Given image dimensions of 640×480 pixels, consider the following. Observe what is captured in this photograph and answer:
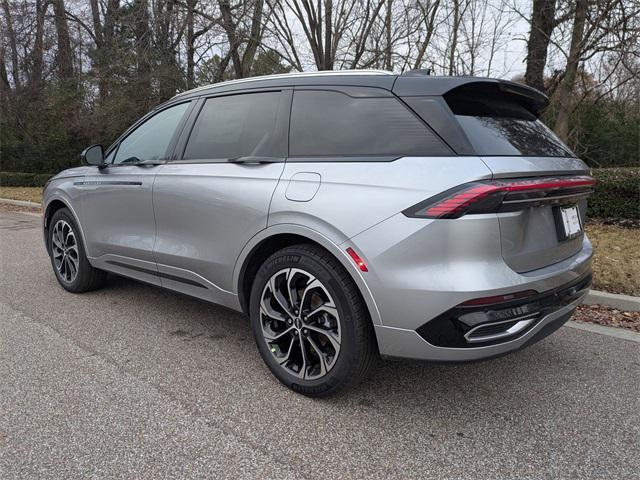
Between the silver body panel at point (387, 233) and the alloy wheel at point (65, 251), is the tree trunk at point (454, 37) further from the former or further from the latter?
the silver body panel at point (387, 233)

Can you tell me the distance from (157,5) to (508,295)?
1234 centimetres

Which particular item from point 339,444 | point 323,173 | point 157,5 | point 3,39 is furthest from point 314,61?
point 3,39

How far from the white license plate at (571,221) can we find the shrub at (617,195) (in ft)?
18.3

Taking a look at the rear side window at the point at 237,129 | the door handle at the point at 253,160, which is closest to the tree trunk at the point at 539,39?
the rear side window at the point at 237,129

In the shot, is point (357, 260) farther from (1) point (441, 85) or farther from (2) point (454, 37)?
(2) point (454, 37)

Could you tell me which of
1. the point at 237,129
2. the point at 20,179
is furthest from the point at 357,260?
the point at 20,179

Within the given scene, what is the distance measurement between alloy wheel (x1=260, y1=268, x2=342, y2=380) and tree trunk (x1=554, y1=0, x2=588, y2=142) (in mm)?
8208

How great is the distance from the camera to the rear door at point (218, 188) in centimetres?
295

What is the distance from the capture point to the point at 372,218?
236 cm

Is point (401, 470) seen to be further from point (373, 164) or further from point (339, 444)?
point (373, 164)

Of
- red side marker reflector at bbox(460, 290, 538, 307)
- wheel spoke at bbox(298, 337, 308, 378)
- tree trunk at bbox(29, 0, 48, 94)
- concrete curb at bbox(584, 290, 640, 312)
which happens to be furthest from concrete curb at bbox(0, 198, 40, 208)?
red side marker reflector at bbox(460, 290, 538, 307)

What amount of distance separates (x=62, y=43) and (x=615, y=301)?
73.4 feet

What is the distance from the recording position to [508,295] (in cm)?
223

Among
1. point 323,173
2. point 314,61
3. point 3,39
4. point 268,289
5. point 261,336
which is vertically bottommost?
point 261,336
